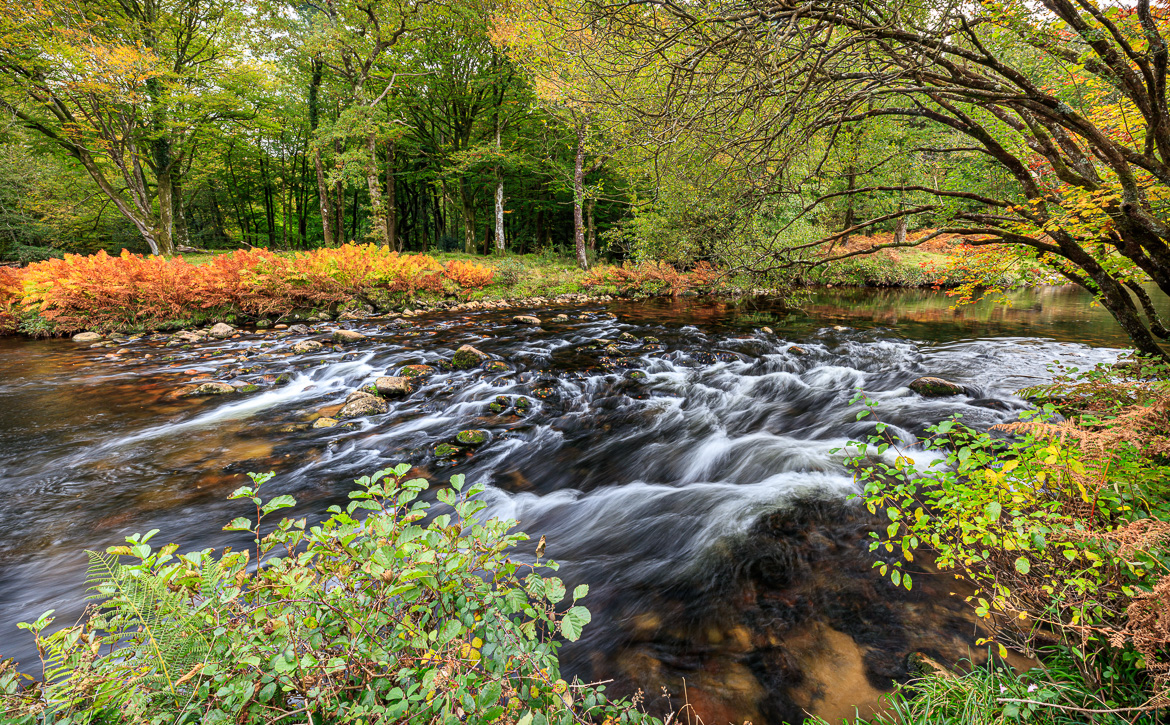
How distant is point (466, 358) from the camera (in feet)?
25.2

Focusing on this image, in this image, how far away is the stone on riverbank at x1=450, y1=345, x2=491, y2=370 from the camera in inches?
299

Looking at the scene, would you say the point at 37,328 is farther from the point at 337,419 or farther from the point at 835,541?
the point at 835,541

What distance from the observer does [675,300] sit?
15.7 m

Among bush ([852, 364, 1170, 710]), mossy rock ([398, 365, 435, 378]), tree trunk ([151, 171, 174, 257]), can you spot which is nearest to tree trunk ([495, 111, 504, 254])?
tree trunk ([151, 171, 174, 257])

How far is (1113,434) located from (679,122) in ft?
10.6

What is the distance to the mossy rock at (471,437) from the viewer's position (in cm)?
497

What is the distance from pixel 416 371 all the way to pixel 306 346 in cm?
325

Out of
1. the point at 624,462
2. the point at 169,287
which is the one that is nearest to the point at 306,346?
the point at 169,287

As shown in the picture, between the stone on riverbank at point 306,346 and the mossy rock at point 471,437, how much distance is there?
5.42 metres

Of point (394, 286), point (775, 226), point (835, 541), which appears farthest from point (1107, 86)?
point (394, 286)

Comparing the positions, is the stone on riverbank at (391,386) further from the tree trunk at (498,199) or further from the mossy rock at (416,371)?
the tree trunk at (498,199)

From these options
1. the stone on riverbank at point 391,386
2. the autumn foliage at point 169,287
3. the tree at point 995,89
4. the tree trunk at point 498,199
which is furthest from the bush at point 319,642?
the tree trunk at point 498,199

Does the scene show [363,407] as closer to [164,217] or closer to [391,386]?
[391,386]

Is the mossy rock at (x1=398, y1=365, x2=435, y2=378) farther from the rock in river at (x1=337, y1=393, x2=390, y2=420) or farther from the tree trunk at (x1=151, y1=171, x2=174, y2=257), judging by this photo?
the tree trunk at (x1=151, y1=171, x2=174, y2=257)
